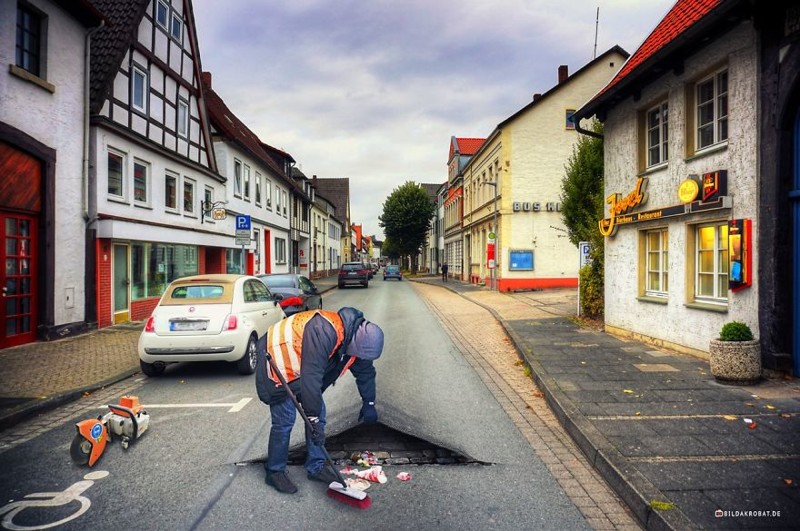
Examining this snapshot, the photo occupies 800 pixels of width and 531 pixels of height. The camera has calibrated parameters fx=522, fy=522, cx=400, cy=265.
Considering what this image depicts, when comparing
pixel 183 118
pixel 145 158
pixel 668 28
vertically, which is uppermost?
pixel 183 118

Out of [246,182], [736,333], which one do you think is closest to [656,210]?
[736,333]

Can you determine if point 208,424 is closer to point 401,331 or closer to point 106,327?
point 401,331

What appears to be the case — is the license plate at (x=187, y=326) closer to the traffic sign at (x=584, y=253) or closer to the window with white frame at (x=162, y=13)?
the traffic sign at (x=584, y=253)

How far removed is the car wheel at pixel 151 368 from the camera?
793 centimetres

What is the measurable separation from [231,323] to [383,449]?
155 inches

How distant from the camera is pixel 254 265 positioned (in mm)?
26656

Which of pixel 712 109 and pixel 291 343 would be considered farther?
pixel 712 109

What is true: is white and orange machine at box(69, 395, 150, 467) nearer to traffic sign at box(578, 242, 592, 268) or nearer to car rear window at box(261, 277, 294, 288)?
car rear window at box(261, 277, 294, 288)

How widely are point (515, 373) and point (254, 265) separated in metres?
20.6

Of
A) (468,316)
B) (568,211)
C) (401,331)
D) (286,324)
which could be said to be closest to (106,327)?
(401,331)

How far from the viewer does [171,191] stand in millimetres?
17594

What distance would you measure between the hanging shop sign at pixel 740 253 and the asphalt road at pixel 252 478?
408cm

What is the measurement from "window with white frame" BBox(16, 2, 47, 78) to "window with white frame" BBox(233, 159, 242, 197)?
1284cm

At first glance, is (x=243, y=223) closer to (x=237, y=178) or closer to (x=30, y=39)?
(x=30, y=39)
